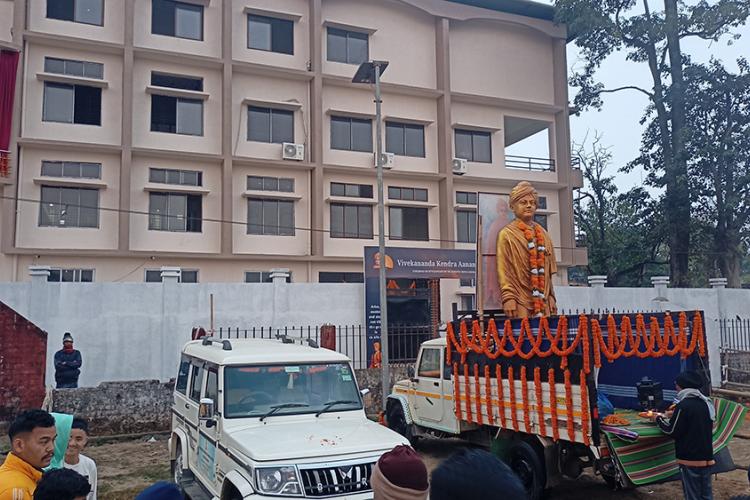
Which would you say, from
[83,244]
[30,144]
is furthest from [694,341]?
[30,144]

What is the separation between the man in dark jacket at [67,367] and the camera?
11.8m

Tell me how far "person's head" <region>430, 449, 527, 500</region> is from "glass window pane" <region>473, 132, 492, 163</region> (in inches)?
968

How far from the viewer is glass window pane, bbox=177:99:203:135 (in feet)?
70.0

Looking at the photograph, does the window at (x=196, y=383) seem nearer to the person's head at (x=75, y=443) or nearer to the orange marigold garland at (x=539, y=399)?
the person's head at (x=75, y=443)

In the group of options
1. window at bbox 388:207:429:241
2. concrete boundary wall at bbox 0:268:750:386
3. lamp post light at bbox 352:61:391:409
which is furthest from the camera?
window at bbox 388:207:429:241

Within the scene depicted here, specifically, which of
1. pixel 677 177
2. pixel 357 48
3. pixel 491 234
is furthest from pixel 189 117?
pixel 677 177

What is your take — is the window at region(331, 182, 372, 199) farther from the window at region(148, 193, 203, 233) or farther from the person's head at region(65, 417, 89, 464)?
the person's head at region(65, 417, 89, 464)

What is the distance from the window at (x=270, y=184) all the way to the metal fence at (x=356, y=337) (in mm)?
7763

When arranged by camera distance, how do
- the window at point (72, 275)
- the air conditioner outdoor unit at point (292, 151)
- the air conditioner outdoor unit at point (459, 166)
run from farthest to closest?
the air conditioner outdoor unit at point (459, 166), the air conditioner outdoor unit at point (292, 151), the window at point (72, 275)

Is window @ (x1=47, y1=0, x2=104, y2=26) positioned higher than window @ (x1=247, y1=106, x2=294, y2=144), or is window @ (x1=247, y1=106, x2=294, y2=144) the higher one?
window @ (x1=47, y1=0, x2=104, y2=26)

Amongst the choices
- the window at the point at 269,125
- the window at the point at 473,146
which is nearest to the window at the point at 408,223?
the window at the point at 473,146

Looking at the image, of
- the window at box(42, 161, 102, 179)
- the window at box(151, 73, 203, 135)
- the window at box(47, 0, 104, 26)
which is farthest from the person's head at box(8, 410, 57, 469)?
the window at box(47, 0, 104, 26)

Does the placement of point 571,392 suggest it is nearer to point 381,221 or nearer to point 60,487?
point 60,487

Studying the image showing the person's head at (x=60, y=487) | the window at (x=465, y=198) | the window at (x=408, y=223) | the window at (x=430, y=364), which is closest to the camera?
the person's head at (x=60, y=487)
